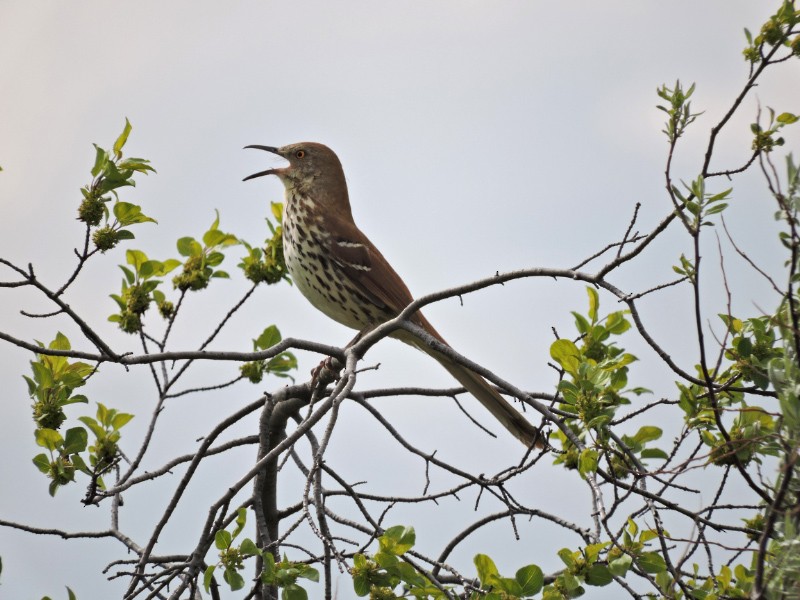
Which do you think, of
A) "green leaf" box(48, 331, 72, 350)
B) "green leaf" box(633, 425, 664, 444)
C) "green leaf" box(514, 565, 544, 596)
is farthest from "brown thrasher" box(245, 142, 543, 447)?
"green leaf" box(514, 565, 544, 596)

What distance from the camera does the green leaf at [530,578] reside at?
9.74ft

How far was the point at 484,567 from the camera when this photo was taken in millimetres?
3133

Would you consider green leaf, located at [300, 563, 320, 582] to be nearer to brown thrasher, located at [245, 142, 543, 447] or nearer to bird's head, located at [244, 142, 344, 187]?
brown thrasher, located at [245, 142, 543, 447]

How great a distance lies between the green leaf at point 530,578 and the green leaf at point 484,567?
133mm

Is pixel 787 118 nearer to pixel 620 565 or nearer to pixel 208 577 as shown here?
pixel 620 565

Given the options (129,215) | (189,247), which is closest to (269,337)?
(189,247)

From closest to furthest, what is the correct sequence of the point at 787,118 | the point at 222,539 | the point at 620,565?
the point at 620,565
the point at 222,539
the point at 787,118

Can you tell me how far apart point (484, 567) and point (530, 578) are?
205 millimetres

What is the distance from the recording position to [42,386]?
12.7 ft

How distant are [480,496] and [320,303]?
2.02m

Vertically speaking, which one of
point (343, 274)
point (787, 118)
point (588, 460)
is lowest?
point (588, 460)

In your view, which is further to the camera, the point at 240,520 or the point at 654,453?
the point at 654,453

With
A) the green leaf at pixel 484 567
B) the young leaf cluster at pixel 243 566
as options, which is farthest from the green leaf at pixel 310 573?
the green leaf at pixel 484 567

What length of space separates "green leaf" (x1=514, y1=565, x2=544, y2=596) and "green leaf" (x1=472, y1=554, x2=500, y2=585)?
0.13 metres
